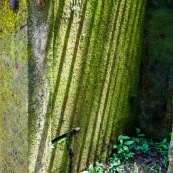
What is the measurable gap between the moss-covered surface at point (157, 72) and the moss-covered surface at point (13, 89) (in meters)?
2.06

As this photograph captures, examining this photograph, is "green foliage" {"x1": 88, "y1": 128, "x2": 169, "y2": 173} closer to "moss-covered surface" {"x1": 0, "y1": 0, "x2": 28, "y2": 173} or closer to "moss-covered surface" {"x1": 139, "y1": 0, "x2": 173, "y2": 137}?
"moss-covered surface" {"x1": 139, "y1": 0, "x2": 173, "y2": 137}

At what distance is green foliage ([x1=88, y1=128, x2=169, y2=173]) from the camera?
352cm

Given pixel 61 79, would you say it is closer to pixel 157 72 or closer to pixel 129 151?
pixel 129 151

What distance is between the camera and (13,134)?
262cm

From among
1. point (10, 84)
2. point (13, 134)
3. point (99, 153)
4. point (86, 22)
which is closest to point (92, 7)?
point (86, 22)

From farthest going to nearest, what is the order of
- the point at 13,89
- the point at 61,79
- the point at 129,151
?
the point at 129,151 < the point at 61,79 < the point at 13,89

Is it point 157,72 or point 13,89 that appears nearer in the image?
point 13,89

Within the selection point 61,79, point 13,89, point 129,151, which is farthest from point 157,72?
point 13,89

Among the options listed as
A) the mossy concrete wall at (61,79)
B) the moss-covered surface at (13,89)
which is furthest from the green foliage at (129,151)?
the moss-covered surface at (13,89)

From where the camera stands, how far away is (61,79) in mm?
2717

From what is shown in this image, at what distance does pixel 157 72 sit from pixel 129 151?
3.56 ft

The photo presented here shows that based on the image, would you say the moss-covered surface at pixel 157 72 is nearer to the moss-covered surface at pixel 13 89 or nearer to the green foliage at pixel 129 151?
the green foliage at pixel 129 151

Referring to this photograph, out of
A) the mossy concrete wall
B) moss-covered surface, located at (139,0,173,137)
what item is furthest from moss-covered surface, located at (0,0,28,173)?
moss-covered surface, located at (139,0,173,137)

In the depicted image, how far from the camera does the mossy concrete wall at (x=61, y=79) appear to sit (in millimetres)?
2439
